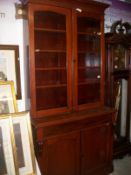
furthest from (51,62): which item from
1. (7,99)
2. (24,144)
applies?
(24,144)

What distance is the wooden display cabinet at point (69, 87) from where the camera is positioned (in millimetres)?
2170

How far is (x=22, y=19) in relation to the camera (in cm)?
233

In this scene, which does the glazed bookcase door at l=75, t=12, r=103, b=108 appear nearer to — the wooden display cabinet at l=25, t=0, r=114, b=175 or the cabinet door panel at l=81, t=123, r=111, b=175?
the wooden display cabinet at l=25, t=0, r=114, b=175

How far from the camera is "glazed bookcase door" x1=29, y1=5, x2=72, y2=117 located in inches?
86.9

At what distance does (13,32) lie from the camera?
2.33 m

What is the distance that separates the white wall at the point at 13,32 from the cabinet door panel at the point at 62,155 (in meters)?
0.62

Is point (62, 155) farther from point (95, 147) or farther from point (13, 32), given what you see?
point (13, 32)

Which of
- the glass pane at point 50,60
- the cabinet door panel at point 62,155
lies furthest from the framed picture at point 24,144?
the glass pane at point 50,60

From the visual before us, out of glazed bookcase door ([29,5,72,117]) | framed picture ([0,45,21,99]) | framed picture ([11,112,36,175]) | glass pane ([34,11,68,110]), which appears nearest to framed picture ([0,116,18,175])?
framed picture ([11,112,36,175])

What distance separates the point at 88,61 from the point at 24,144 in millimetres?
1405

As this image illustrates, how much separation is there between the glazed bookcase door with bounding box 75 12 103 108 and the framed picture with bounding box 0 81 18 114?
2.70 feet

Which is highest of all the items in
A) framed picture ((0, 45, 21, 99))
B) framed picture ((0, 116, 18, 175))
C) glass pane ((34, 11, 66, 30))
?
glass pane ((34, 11, 66, 30))

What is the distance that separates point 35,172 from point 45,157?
0.34 m

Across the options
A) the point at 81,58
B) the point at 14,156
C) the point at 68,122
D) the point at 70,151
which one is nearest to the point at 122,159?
the point at 70,151
